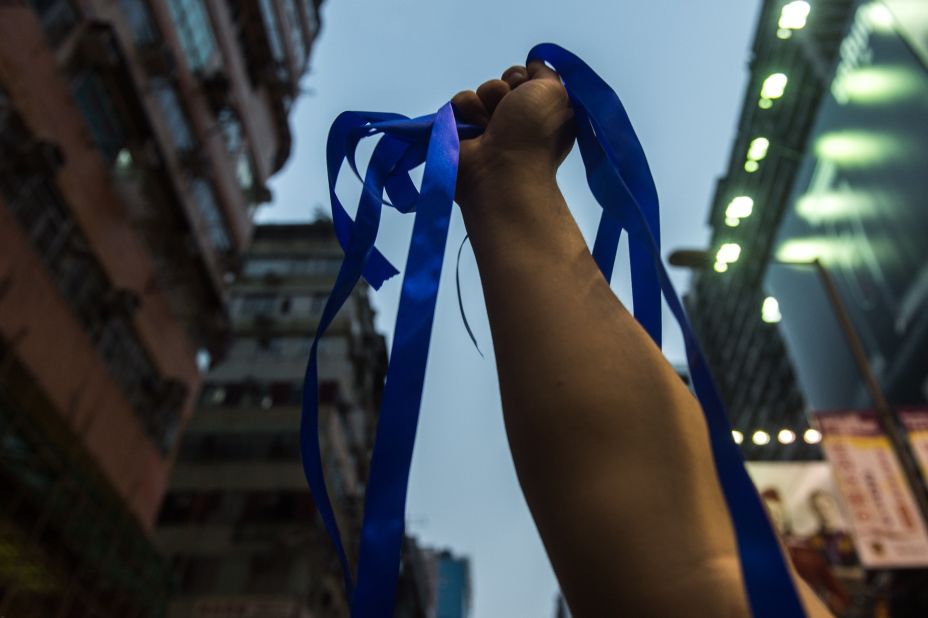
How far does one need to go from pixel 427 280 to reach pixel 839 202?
61.0ft

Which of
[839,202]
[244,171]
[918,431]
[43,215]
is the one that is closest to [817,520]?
[918,431]

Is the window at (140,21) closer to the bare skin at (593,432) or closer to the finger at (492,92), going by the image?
the finger at (492,92)

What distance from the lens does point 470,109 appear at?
1.65 metres

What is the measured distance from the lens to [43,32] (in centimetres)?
1123

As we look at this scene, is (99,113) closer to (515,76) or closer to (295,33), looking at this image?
(295,33)

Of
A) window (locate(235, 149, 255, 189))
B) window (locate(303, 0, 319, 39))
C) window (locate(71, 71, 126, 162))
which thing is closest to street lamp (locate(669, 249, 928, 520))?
window (locate(71, 71, 126, 162))

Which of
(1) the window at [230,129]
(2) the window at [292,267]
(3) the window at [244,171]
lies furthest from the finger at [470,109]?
(2) the window at [292,267]

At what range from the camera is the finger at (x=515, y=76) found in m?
1.65

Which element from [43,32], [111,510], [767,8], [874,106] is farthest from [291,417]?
[767,8]

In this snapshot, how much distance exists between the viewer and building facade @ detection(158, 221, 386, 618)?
21.2 m

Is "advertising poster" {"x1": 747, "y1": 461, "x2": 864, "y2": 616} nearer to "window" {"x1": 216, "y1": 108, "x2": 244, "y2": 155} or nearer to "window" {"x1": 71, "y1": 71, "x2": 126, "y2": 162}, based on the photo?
"window" {"x1": 71, "y1": 71, "x2": 126, "y2": 162}

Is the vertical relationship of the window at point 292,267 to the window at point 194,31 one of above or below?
above

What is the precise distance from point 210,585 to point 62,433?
12.1 m

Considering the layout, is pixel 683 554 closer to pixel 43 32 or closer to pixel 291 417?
pixel 43 32
